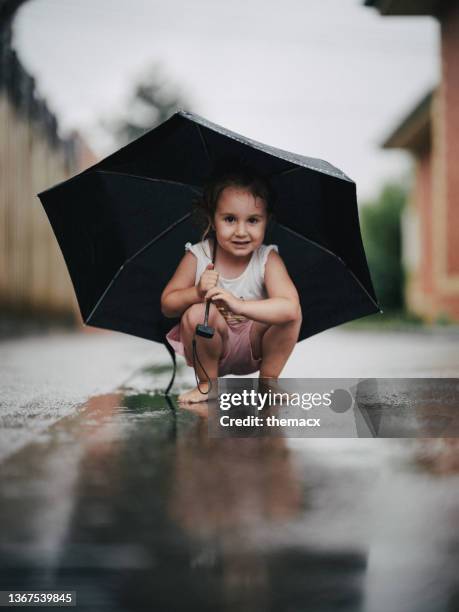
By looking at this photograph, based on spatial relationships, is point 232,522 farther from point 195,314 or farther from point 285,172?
point 285,172

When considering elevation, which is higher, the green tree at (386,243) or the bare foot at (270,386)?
the green tree at (386,243)

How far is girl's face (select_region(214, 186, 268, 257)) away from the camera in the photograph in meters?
3.79

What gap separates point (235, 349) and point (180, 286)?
1.38ft

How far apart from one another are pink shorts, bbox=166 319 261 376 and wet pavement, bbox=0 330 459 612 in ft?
1.08

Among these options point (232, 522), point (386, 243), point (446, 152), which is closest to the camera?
point (232, 522)

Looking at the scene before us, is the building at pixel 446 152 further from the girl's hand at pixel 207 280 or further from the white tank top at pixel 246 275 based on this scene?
the girl's hand at pixel 207 280

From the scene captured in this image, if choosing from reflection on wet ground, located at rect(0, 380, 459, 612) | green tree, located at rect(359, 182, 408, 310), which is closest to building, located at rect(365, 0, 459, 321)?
green tree, located at rect(359, 182, 408, 310)

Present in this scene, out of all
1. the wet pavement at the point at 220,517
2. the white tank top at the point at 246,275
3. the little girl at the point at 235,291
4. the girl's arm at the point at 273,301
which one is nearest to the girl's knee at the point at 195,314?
the little girl at the point at 235,291

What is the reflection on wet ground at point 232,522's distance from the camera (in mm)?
1807

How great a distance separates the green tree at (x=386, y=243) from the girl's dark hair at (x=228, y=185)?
20763 millimetres

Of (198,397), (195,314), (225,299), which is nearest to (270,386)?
(198,397)

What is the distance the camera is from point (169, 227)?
429cm

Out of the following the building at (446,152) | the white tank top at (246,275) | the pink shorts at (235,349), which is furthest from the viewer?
the building at (446,152)

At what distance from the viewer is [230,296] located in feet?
11.9
